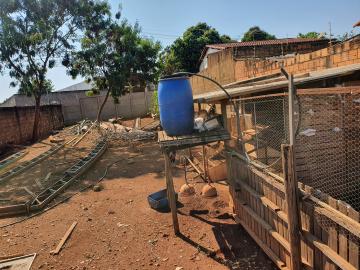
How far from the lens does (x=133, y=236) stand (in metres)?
5.45

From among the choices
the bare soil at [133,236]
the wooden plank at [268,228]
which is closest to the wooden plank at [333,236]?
the wooden plank at [268,228]

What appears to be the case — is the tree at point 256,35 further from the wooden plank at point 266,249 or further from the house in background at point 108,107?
the wooden plank at point 266,249

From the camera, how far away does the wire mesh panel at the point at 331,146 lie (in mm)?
5180

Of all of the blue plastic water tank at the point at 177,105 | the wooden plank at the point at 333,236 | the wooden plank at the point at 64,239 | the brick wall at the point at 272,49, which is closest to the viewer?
the wooden plank at the point at 333,236

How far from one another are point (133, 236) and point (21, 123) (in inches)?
525

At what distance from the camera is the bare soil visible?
4621 mm

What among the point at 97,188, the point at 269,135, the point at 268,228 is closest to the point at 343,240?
the point at 268,228

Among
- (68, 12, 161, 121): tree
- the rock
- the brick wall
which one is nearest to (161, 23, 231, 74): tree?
the brick wall

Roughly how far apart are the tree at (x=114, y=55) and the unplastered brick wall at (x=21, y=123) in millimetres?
3480

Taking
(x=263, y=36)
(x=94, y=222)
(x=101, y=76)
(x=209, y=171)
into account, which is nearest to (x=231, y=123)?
(x=209, y=171)

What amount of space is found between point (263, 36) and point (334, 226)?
34605 mm

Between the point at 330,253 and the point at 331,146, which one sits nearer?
the point at 330,253

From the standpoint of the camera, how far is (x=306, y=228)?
339 centimetres

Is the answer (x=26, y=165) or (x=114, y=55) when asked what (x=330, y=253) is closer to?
(x=26, y=165)
